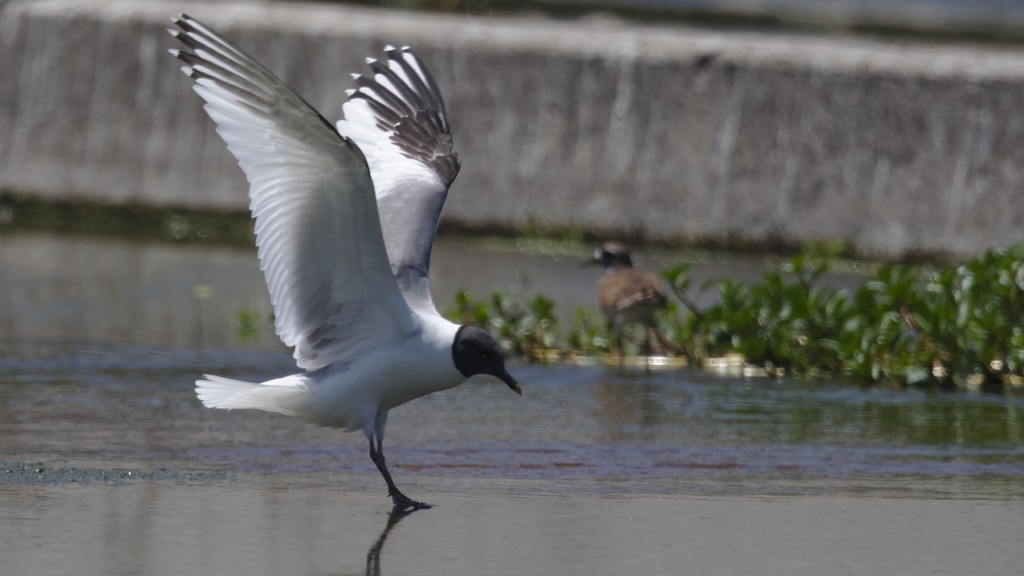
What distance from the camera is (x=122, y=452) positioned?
5496 millimetres

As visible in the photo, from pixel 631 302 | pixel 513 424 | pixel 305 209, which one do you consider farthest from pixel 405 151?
pixel 631 302

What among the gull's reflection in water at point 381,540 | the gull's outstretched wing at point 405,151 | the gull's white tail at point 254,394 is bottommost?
the gull's reflection in water at point 381,540

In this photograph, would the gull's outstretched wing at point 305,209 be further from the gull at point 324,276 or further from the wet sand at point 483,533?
the wet sand at point 483,533

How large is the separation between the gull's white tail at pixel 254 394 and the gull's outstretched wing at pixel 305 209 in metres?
0.16

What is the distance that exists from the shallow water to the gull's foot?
0.04 metres

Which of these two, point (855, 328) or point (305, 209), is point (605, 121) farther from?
point (305, 209)

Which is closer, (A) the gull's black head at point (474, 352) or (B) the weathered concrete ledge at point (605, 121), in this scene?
(A) the gull's black head at point (474, 352)

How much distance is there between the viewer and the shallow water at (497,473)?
427 centimetres

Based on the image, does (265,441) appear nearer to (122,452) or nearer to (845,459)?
(122,452)

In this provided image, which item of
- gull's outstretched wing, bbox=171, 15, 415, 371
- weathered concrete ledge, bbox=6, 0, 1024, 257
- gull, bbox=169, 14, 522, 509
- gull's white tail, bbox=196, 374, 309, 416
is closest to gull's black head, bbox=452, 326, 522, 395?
gull, bbox=169, 14, 522, 509

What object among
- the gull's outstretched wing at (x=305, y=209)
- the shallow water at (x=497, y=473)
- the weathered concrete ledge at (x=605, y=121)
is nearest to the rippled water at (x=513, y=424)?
the shallow water at (x=497, y=473)

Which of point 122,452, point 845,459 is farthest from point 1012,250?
point 122,452

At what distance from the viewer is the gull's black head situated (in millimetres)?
5223

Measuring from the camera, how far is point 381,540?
4430 millimetres
